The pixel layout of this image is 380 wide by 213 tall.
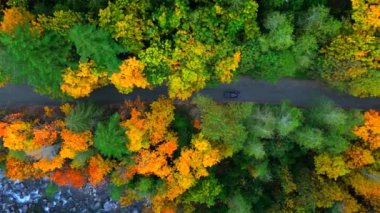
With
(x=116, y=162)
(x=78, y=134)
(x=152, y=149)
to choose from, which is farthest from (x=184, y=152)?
(x=78, y=134)

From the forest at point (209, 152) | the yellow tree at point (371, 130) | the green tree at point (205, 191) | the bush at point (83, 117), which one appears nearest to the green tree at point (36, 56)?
the bush at point (83, 117)

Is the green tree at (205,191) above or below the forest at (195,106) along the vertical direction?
below

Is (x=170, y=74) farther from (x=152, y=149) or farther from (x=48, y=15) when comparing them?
(x=48, y=15)

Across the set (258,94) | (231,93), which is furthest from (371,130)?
(231,93)

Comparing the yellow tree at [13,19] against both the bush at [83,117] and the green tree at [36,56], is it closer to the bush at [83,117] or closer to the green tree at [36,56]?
the green tree at [36,56]

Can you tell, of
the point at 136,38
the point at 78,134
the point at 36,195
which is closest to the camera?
the point at 136,38
